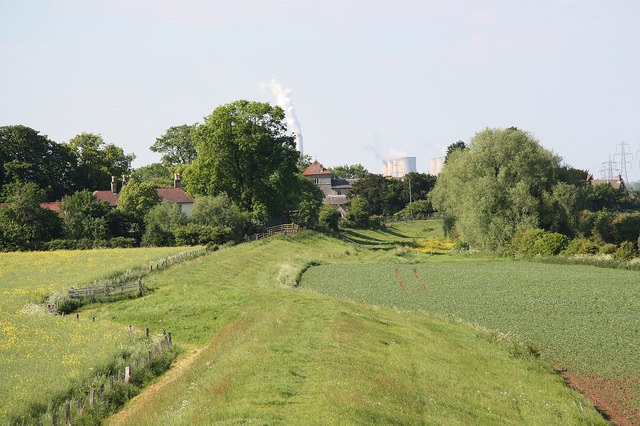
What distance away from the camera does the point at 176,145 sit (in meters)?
130

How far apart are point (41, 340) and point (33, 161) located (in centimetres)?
8223

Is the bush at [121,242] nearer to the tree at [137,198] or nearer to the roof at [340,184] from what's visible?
the tree at [137,198]

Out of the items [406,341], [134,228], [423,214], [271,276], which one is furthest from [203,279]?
[423,214]

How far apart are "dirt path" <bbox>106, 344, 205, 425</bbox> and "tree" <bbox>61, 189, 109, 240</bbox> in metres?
48.6

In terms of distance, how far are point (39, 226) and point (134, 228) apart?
41.3 ft

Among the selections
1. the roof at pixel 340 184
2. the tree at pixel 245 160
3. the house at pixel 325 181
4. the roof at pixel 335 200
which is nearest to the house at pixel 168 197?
the tree at pixel 245 160

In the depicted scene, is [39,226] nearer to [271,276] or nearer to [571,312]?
[271,276]

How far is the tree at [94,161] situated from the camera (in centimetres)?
10594

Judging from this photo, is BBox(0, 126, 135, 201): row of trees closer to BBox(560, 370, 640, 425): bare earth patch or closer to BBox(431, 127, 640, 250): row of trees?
BBox(431, 127, 640, 250): row of trees

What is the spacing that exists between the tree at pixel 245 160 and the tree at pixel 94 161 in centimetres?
4001

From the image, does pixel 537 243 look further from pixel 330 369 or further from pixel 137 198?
pixel 137 198

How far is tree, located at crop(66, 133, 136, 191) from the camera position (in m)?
106

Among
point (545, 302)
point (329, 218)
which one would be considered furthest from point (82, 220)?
point (545, 302)

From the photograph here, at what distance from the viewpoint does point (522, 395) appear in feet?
65.8
